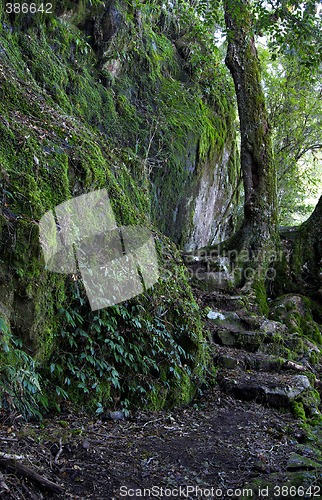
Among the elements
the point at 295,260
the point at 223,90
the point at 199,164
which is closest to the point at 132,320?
the point at 295,260

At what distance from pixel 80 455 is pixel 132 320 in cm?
175

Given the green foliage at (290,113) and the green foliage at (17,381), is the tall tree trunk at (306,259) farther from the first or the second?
the green foliage at (17,381)

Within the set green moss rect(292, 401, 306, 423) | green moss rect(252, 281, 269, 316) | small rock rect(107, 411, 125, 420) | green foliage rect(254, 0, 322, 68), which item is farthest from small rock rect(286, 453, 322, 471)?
green foliage rect(254, 0, 322, 68)

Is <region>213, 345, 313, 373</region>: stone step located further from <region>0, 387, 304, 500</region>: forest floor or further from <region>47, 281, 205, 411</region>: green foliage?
<region>0, 387, 304, 500</region>: forest floor

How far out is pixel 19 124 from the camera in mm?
4695

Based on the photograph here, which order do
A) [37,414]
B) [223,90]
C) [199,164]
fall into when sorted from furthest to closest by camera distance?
[223,90] → [199,164] → [37,414]

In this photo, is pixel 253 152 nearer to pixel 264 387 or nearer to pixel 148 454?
pixel 264 387

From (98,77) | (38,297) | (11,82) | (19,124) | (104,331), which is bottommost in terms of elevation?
(104,331)

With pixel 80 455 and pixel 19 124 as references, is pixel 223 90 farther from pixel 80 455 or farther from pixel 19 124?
pixel 80 455

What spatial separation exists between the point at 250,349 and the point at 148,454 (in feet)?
11.9

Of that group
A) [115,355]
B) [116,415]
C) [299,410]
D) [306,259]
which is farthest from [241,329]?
[116,415]

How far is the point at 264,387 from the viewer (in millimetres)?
5387

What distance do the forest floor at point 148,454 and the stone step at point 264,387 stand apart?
1.68 feet

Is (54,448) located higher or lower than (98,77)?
lower
